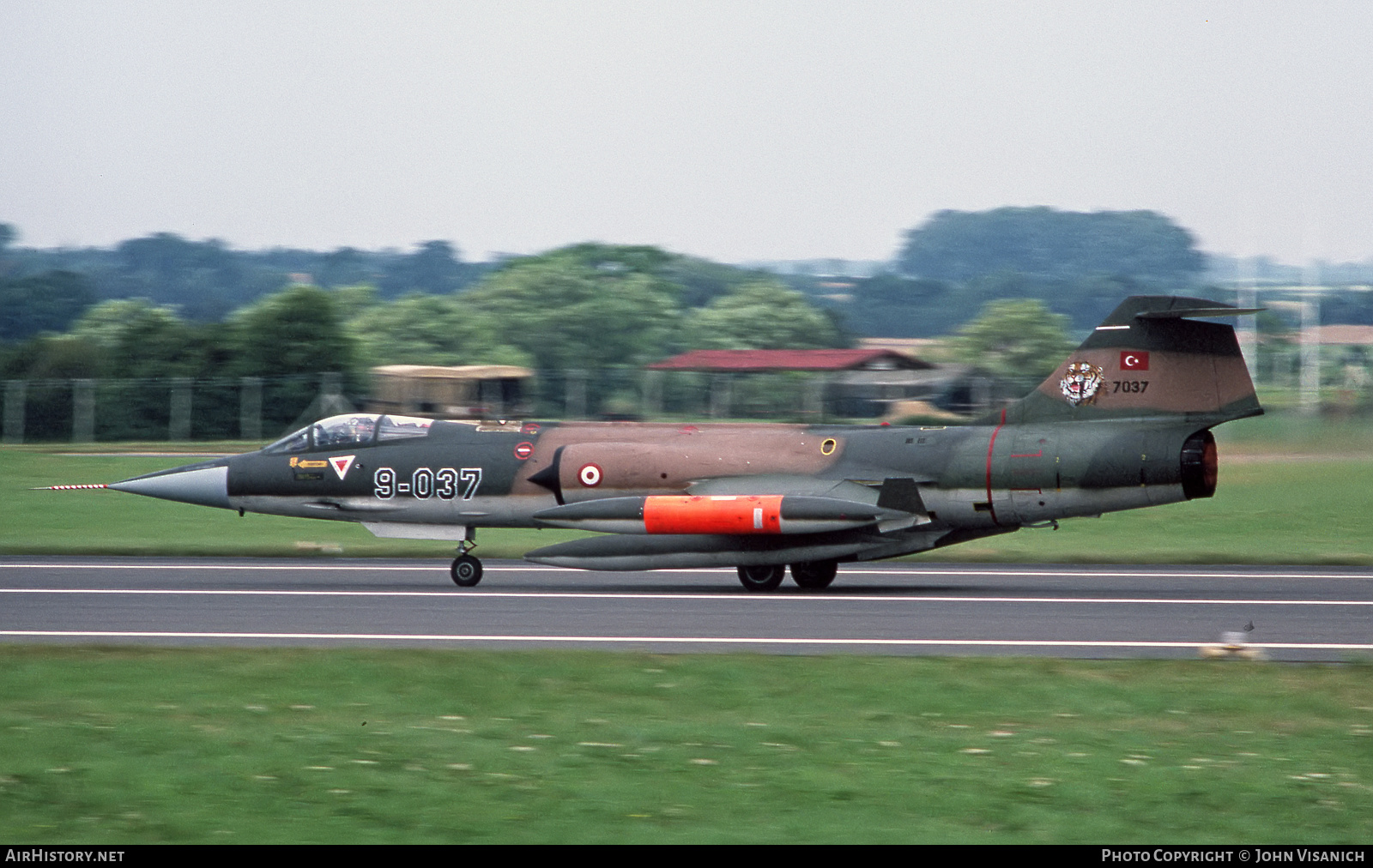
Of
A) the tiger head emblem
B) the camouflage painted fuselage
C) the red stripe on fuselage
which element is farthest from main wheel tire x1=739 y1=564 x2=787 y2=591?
the tiger head emblem

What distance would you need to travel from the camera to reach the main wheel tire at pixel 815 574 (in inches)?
793

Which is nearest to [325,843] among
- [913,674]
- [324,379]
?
[913,674]

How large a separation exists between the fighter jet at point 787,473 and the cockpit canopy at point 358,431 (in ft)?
0.09

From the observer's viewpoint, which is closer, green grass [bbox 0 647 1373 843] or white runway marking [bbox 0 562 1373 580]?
green grass [bbox 0 647 1373 843]

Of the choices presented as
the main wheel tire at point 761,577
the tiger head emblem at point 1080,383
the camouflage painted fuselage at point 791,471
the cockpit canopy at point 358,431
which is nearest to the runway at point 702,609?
the main wheel tire at point 761,577

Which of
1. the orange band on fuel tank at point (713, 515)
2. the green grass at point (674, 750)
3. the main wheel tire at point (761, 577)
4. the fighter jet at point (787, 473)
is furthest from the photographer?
the main wheel tire at point (761, 577)

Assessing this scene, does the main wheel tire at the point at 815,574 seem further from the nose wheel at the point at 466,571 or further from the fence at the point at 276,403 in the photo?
the fence at the point at 276,403

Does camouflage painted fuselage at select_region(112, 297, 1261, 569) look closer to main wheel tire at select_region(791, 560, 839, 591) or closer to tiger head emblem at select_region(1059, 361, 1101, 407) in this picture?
tiger head emblem at select_region(1059, 361, 1101, 407)

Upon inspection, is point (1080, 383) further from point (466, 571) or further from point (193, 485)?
point (193, 485)

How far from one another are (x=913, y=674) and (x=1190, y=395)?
774 cm

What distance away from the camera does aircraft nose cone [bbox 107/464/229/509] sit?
2189 centimetres

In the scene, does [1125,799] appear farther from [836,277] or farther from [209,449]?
[836,277]

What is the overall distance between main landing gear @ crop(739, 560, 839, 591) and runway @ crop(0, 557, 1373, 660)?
268mm

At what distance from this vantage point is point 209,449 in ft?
130
